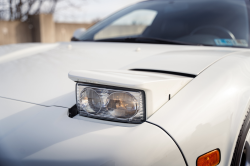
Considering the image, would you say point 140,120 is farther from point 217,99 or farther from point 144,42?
point 144,42

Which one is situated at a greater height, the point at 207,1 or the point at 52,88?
the point at 207,1

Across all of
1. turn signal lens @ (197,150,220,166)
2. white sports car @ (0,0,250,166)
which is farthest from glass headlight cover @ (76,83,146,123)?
turn signal lens @ (197,150,220,166)

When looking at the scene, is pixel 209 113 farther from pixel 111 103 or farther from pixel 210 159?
pixel 111 103

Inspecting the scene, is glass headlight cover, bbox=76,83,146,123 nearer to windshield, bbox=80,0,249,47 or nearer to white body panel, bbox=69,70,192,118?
white body panel, bbox=69,70,192,118

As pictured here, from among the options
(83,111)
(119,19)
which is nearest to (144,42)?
(119,19)

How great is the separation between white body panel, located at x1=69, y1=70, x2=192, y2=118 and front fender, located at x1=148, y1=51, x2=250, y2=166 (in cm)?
3

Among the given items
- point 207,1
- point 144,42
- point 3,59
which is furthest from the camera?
point 207,1

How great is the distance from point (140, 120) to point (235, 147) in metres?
0.47

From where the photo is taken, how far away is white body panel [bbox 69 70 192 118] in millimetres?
911

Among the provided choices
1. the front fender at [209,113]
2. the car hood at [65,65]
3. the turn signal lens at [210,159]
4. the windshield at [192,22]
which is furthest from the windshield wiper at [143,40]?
the turn signal lens at [210,159]

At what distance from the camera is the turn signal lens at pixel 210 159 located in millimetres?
950

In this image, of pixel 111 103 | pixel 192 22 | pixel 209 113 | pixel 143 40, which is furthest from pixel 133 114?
pixel 192 22

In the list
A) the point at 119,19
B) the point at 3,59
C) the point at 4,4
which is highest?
the point at 4,4

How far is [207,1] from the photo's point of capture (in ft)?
7.48
